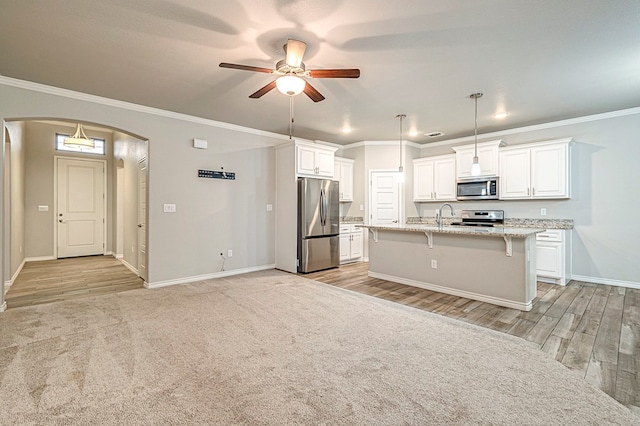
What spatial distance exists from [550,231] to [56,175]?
413 inches

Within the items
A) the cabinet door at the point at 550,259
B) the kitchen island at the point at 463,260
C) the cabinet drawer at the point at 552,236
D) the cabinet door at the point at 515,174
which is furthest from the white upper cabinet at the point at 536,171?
the kitchen island at the point at 463,260

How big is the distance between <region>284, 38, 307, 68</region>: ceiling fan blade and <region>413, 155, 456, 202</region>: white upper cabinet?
4.64m

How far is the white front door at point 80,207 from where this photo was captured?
7.24 meters

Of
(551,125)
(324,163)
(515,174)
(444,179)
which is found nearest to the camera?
(551,125)

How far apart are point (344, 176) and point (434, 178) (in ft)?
6.59

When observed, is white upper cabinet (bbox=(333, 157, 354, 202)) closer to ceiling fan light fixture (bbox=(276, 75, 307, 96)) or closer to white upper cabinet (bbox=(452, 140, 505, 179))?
white upper cabinet (bbox=(452, 140, 505, 179))

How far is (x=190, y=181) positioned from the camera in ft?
16.3

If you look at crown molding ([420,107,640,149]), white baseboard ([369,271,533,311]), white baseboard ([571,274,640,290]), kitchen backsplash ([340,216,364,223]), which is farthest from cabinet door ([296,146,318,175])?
white baseboard ([571,274,640,290])

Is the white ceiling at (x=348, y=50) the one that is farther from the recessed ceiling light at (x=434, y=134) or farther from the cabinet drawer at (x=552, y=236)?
the cabinet drawer at (x=552, y=236)

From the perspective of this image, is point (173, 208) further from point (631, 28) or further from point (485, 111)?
point (631, 28)

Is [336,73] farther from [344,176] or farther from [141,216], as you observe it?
[141,216]

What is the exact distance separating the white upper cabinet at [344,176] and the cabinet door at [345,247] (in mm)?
971

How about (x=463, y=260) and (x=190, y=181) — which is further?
(x=190, y=181)

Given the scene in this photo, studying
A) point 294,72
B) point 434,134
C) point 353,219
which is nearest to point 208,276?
point 353,219
